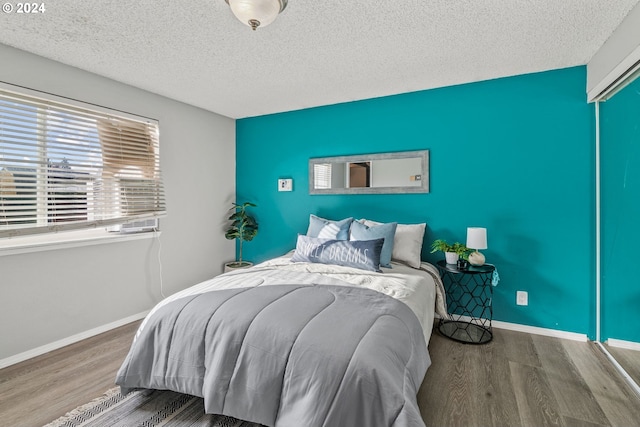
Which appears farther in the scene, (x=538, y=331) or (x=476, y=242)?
(x=538, y=331)

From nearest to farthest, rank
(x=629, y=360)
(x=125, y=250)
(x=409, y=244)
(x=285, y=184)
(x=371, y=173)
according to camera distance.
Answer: (x=629, y=360) < (x=409, y=244) < (x=125, y=250) < (x=371, y=173) < (x=285, y=184)

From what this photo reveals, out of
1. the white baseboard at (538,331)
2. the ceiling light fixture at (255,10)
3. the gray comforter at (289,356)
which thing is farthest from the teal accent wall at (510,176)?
the ceiling light fixture at (255,10)

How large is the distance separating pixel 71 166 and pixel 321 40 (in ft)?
7.73

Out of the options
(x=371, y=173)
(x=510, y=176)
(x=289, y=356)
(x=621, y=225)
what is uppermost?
(x=371, y=173)

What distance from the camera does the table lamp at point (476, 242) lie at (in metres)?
2.72

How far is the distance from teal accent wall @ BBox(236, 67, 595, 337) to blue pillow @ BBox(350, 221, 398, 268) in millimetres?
486

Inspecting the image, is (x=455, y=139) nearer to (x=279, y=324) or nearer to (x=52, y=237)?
(x=279, y=324)

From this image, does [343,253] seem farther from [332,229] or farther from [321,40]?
[321,40]

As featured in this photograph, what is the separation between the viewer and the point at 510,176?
293cm

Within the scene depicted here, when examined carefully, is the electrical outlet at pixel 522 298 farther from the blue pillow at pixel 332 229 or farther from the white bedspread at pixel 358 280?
the blue pillow at pixel 332 229

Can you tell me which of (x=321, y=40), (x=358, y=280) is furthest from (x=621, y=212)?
(x=321, y=40)

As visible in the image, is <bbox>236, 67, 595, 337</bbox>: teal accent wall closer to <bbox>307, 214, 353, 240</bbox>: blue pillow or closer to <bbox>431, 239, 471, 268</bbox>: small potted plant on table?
<bbox>431, 239, 471, 268</bbox>: small potted plant on table

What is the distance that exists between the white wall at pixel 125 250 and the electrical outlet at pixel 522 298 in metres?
3.48

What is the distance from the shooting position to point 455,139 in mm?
3158
